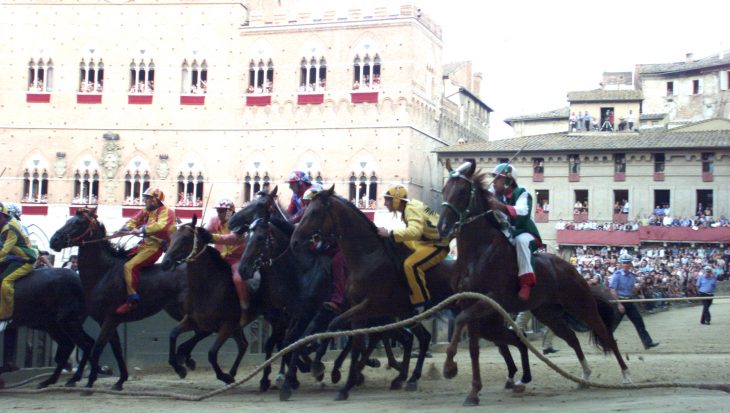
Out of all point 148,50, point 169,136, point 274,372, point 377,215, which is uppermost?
point 148,50

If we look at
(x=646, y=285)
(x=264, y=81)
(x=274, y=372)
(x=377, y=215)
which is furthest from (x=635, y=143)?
(x=274, y=372)

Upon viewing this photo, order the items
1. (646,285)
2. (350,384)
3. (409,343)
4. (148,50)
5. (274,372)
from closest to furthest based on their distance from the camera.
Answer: (350,384) → (409,343) → (274,372) → (646,285) → (148,50)

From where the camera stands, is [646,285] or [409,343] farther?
[646,285]

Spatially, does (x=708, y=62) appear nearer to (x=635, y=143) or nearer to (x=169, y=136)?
(x=635, y=143)

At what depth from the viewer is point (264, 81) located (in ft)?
168

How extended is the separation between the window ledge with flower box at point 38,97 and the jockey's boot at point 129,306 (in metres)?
41.3

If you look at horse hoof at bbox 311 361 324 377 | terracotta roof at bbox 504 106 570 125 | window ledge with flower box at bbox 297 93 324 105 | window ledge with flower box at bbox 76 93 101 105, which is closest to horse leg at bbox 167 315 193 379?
horse hoof at bbox 311 361 324 377

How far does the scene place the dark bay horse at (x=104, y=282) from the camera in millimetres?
13891

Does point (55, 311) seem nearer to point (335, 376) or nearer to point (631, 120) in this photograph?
point (335, 376)

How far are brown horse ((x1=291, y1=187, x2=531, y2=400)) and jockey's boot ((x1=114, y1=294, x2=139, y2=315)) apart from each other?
2.94 metres

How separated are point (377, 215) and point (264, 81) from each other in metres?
9.70

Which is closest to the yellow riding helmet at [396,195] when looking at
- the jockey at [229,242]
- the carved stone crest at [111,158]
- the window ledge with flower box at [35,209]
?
the jockey at [229,242]

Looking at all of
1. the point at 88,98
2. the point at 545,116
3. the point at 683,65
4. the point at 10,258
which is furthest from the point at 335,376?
the point at 683,65

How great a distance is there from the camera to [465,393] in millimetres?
12406
